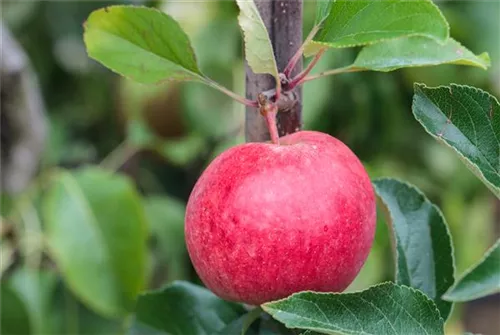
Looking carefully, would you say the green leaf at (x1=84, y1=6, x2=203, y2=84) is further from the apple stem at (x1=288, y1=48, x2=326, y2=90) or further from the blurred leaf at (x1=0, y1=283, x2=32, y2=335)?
the blurred leaf at (x1=0, y1=283, x2=32, y2=335)

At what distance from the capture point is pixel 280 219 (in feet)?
1.28

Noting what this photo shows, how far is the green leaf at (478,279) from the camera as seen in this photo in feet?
1.52

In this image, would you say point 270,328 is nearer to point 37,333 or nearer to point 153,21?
point 153,21

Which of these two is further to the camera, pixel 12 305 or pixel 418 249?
pixel 12 305

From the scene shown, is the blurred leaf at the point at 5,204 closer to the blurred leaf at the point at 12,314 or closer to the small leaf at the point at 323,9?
the blurred leaf at the point at 12,314

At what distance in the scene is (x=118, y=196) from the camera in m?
1.05

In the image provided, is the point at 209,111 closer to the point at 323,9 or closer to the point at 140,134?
the point at 140,134

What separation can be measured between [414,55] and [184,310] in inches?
9.2

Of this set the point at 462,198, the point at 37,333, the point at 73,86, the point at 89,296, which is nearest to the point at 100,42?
the point at 89,296

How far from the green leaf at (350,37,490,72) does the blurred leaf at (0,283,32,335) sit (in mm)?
685

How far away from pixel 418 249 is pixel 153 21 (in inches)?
8.9

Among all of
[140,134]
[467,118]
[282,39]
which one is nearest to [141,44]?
[282,39]

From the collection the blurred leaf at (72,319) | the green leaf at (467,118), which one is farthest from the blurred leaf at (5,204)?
the green leaf at (467,118)

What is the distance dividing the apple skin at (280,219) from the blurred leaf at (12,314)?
629mm
